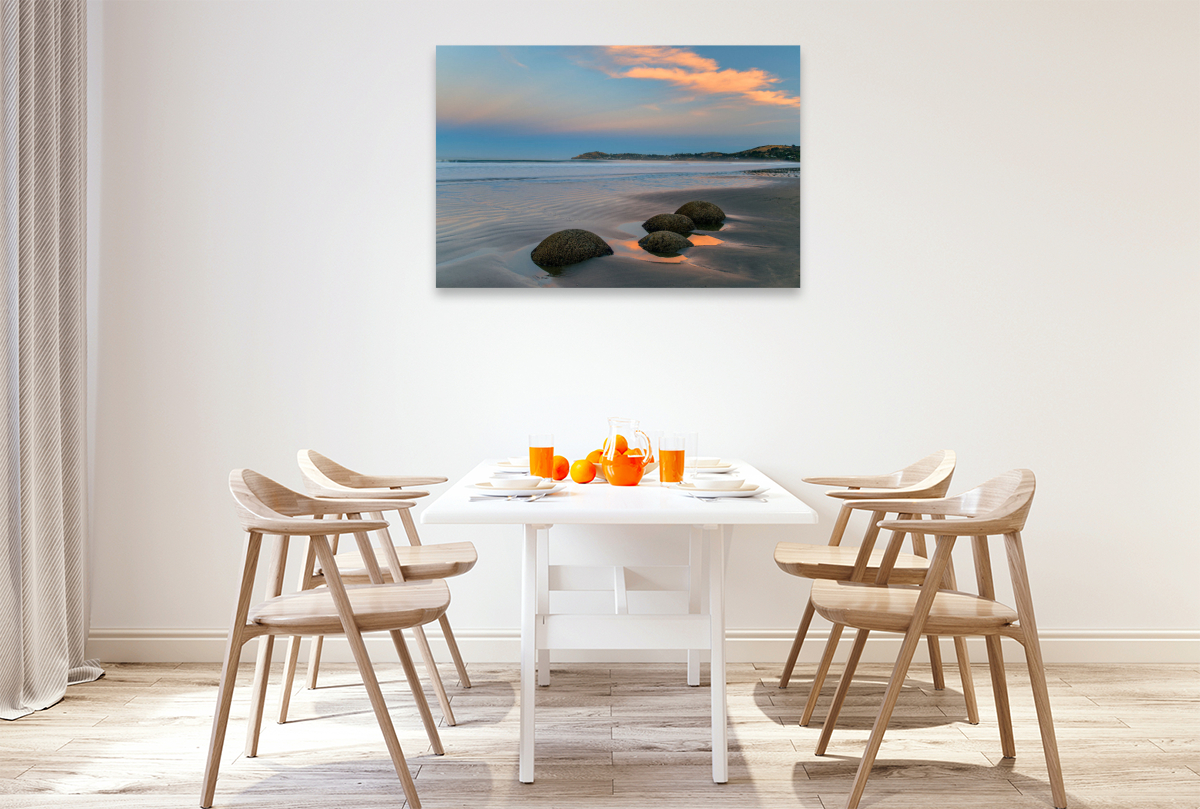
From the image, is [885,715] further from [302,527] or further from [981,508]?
[302,527]

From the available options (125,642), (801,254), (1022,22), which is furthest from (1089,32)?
(125,642)

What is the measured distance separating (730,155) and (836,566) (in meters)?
1.54

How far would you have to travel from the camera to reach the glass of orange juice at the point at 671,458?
7.79 ft

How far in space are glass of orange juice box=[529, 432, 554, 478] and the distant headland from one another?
1.23m

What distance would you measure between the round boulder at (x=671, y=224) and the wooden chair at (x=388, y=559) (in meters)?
1.20

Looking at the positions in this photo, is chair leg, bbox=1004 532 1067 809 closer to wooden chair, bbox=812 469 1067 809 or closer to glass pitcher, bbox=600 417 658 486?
wooden chair, bbox=812 469 1067 809

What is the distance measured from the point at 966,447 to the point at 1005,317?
1.65ft

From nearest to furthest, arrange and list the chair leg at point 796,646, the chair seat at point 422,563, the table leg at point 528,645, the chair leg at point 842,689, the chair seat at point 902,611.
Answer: the chair seat at point 902,611 < the table leg at point 528,645 < the chair leg at point 842,689 < the chair seat at point 422,563 < the chair leg at point 796,646

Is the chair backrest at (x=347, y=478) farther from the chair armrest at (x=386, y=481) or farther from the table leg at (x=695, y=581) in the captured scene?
the table leg at (x=695, y=581)

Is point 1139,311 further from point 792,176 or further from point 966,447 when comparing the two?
point 792,176

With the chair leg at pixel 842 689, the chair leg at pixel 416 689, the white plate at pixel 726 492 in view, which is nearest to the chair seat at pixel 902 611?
the chair leg at pixel 842 689

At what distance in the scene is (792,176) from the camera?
3.05 meters

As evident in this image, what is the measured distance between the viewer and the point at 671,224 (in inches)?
121

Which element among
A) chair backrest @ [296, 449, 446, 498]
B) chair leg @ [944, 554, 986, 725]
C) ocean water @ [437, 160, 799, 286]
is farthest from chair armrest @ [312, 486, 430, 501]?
chair leg @ [944, 554, 986, 725]
